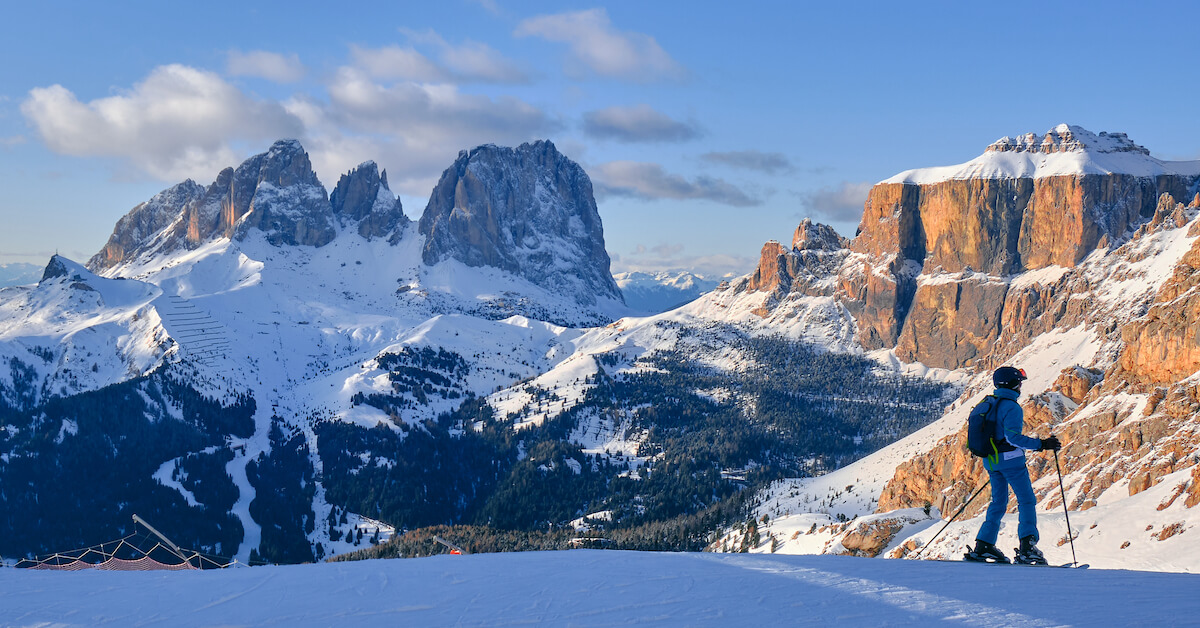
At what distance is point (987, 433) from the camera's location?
17.5 metres

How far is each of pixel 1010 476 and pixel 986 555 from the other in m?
1.89

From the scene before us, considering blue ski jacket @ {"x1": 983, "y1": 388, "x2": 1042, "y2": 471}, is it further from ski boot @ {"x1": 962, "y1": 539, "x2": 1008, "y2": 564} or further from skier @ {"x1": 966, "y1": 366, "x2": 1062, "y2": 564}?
ski boot @ {"x1": 962, "y1": 539, "x2": 1008, "y2": 564}

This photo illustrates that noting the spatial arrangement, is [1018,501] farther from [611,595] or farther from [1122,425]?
[1122,425]

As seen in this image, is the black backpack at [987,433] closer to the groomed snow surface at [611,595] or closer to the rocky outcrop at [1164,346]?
the groomed snow surface at [611,595]

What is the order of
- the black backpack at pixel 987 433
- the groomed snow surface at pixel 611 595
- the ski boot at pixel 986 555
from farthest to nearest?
the ski boot at pixel 986 555, the black backpack at pixel 987 433, the groomed snow surface at pixel 611 595

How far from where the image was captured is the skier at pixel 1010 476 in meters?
17.2

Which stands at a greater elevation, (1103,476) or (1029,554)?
(1029,554)

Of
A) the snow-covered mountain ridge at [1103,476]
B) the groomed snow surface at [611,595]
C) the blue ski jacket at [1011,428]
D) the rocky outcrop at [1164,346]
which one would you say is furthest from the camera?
the rocky outcrop at [1164,346]

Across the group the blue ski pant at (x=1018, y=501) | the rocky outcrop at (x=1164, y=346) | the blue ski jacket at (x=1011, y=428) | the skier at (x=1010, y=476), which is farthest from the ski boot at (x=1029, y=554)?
the rocky outcrop at (x=1164, y=346)

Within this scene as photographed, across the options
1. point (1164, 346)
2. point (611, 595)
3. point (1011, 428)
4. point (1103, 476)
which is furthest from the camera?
point (1164, 346)

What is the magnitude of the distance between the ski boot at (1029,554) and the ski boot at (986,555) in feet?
1.02

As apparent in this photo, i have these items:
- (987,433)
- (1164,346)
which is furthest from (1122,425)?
(987,433)

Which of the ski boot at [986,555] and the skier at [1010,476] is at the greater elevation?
the skier at [1010,476]

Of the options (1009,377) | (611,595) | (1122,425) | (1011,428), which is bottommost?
(1122,425)
